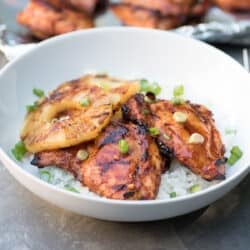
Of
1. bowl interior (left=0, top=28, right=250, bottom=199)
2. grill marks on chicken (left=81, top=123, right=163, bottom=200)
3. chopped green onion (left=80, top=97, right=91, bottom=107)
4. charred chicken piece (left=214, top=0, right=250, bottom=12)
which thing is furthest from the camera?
charred chicken piece (left=214, top=0, right=250, bottom=12)

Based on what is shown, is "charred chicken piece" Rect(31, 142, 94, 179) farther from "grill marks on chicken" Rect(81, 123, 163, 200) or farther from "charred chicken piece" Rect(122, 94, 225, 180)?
"charred chicken piece" Rect(122, 94, 225, 180)

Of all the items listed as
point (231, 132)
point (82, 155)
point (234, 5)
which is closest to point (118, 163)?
point (82, 155)

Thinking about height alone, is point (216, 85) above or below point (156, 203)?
below

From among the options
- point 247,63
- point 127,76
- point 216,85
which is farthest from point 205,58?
point 247,63

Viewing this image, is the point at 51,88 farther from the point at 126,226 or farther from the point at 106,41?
the point at 126,226

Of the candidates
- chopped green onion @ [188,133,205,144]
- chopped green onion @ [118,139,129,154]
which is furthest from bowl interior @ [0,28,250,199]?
chopped green onion @ [118,139,129,154]

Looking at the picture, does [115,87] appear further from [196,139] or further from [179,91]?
[196,139]

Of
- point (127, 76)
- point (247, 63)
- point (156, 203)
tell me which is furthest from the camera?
point (247, 63)
